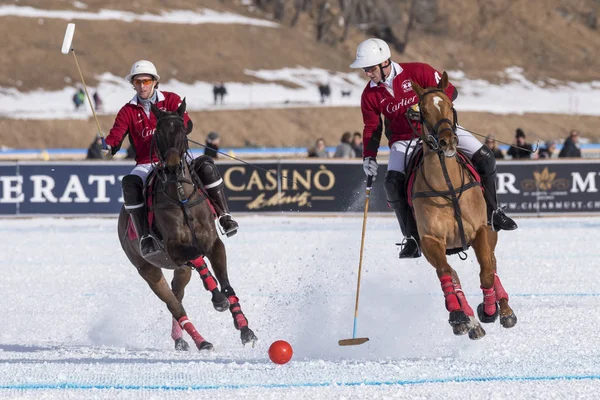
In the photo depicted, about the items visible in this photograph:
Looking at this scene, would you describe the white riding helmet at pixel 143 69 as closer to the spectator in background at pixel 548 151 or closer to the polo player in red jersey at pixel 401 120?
the polo player in red jersey at pixel 401 120

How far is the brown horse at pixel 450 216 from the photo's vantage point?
334 inches

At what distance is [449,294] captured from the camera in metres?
8.48

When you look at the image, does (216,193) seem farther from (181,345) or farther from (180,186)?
(181,345)

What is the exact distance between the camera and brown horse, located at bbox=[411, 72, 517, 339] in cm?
848

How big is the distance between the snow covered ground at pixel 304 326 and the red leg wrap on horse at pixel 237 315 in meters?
0.29

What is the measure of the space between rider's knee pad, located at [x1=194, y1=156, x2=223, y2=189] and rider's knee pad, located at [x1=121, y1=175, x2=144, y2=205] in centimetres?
54

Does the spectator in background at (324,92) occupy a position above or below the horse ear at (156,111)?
below

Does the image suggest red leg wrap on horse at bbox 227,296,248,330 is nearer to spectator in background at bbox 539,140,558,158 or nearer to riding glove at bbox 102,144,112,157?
riding glove at bbox 102,144,112,157

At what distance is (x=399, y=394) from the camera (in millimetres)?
6828

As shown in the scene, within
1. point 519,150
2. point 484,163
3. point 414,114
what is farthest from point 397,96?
point 519,150

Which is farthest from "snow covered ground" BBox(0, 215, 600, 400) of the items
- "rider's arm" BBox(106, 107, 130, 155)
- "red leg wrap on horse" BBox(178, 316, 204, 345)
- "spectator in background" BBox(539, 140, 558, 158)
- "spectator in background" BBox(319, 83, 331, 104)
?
"spectator in background" BBox(319, 83, 331, 104)

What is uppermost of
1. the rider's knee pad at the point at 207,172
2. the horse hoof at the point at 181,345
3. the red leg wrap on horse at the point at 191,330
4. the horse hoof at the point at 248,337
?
the rider's knee pad at the point at 207,172

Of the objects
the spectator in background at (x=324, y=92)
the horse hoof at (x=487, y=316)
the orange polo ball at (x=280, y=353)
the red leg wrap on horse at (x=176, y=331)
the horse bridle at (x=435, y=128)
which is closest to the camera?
the orange polo ball at (x=280, y=353)

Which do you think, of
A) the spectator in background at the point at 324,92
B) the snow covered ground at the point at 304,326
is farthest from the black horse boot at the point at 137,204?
the spectator in background at the point at 324,92
